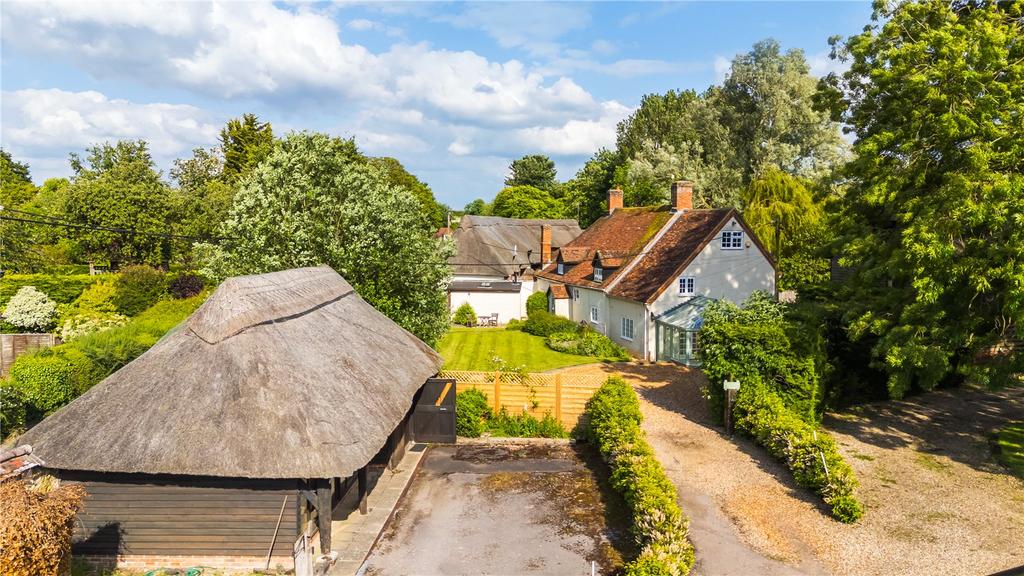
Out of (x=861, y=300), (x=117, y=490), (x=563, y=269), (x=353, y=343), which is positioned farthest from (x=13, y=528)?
(x=563, y=269)

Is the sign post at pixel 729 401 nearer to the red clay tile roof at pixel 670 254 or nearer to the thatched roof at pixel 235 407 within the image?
the thatched roof at pixel 235 407

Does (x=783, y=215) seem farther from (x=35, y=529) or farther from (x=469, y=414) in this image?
(x=35, y=529)

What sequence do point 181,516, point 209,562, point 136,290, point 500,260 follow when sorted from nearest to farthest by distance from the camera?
point 181,516
point 209,562
point 136,290
point 500,260

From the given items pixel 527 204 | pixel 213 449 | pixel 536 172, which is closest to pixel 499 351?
pixel 213 449

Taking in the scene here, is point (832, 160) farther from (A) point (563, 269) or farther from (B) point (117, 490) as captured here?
(B) point (117, 490)

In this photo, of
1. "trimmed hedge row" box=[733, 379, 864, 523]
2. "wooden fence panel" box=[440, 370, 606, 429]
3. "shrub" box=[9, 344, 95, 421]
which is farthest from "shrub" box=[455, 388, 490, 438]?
"shrub" box=[9, 344, 95, 421]

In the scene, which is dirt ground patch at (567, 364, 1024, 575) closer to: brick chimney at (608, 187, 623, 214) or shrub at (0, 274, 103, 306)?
brick chimney at (608, 187, 623, 214)
